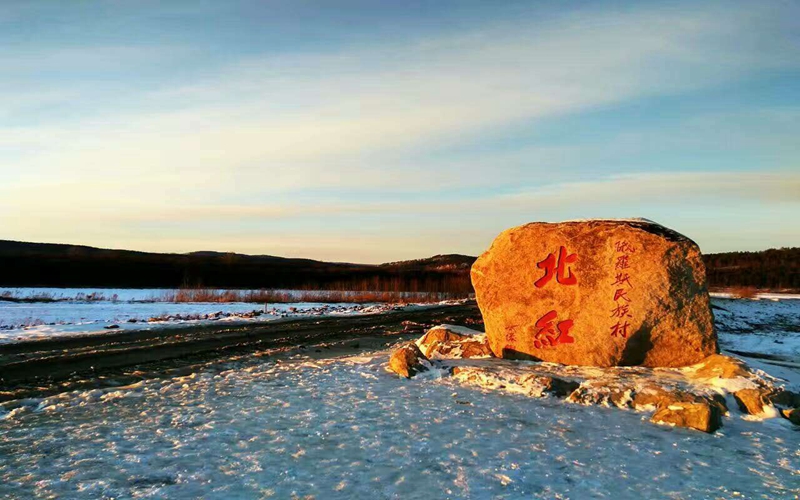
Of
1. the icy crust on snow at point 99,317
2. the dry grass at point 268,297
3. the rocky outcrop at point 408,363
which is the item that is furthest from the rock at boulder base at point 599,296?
the dry grass at point 268,297

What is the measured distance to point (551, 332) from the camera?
904 cm

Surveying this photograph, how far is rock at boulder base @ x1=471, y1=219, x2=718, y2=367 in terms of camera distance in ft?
27.5

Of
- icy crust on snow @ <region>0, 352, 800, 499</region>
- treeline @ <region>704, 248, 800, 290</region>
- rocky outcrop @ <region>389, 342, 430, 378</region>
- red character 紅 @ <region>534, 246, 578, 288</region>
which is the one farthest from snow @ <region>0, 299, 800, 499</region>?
treeline @ <region>704, 248, 800, 290</region>

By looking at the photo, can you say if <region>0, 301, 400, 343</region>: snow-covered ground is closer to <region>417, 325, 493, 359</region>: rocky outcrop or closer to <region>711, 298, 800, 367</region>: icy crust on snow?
<region>417, 325, 493, 359</region>: rocky outcrop

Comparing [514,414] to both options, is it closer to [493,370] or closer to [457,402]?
[457,402]

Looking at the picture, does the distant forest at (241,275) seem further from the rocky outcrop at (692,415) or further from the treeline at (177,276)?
the rocky outcrop at (692,415)

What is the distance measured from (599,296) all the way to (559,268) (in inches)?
31.2

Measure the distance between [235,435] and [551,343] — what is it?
5.47 metres

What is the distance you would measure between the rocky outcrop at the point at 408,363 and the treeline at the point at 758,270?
61.5 metres

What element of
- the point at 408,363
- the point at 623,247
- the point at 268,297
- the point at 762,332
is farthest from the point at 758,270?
the point at 408,363

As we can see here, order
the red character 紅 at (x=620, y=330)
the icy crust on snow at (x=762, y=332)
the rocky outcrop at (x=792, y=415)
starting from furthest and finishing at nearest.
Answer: the icy crust on snow at (x=762, y=332) < the red character 紅 at (x=620, y=330) < the rocky outcrop at (x=792, y=415)

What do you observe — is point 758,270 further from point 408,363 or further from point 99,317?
point 408,363

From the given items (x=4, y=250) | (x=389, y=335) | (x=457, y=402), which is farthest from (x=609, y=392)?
(x=4, y=250)

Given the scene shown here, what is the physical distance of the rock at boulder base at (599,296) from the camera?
8.37 m
